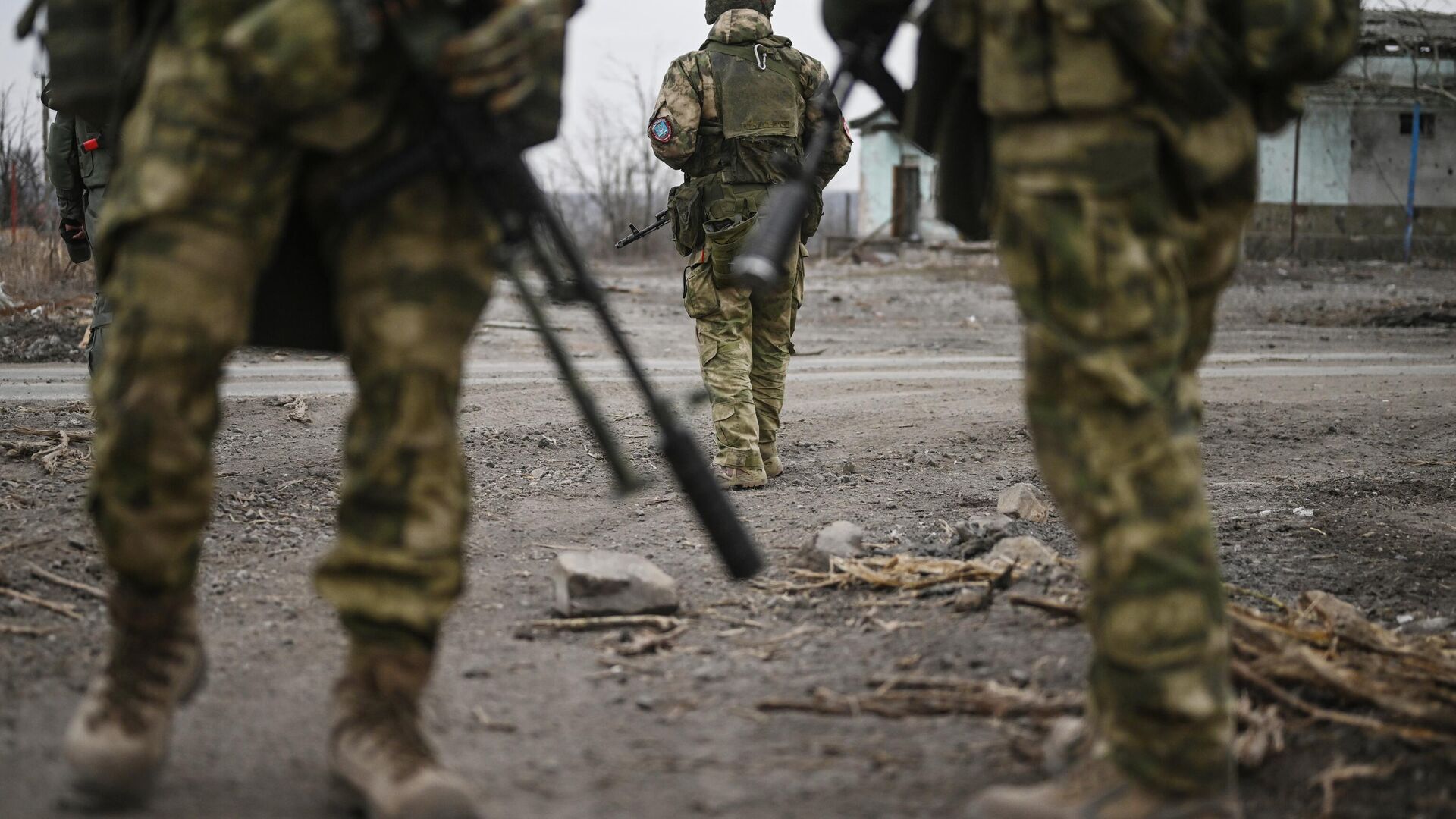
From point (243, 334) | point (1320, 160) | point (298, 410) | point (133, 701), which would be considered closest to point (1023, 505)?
point (243, 334)

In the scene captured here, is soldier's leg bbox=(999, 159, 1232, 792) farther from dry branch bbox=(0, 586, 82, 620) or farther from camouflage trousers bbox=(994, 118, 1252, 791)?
dry branch bbox=(0, 586, 82, 620)

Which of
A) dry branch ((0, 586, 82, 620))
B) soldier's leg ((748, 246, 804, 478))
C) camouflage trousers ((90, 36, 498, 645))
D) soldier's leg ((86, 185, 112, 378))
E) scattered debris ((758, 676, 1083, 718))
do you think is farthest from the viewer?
soldier's leg ((748, 246, 804, 478))

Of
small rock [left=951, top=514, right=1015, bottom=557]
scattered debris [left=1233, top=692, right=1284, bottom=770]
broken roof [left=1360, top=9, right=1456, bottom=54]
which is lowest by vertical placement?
scattered debris [left=1233, top=692, right=1284, bottom=770]

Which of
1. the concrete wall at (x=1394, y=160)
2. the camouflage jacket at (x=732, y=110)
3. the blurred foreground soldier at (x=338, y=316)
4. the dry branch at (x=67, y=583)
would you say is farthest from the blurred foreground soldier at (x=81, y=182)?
the concrete wall at (x=1394, y=160)

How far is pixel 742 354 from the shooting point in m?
5.93

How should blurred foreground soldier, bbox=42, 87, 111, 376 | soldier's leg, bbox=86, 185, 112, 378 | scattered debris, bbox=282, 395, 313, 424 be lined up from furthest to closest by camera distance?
scattered debris, bbox=282, 395, 313, 424 < blurred foreground soldier, bbox=42, 87, 111, 376 < soldier's leg, bbox=86, 185, 112, 378

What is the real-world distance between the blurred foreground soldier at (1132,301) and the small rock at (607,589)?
154cm

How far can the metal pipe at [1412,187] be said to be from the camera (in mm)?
26203

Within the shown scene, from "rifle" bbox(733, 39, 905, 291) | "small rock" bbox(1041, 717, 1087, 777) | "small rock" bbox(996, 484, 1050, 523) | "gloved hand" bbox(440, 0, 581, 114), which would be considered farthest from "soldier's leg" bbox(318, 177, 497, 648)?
"small rock" bbox(996, 484, 1050, 523)

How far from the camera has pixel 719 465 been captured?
19.4 feet

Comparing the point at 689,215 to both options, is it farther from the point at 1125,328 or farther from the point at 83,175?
the point at 1125,328

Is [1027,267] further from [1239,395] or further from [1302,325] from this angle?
[1302,325]

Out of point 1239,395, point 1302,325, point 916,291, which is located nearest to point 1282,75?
point 1239,395

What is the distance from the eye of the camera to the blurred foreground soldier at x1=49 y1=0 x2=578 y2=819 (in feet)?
7.07
